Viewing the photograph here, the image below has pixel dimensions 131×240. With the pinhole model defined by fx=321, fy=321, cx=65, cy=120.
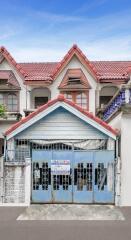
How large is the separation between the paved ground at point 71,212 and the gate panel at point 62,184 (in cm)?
46

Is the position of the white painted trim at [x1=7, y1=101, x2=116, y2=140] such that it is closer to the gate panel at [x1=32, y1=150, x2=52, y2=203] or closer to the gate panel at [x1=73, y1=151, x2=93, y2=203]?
the gate panel at [x1=32, y1=150, x2=52, y2=203]

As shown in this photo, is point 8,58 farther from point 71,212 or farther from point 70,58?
point 71,212

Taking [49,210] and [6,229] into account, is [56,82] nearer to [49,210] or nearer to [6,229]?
[49,210]

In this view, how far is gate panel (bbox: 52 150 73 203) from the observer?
13586 mm

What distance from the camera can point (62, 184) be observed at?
13.8 m

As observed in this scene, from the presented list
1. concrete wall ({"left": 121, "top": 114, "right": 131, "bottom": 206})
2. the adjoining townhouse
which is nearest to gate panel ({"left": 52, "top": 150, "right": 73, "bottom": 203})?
the adjoining townhouse

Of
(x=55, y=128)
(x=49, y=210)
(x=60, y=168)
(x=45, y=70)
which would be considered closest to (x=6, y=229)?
(x=49, y=210)

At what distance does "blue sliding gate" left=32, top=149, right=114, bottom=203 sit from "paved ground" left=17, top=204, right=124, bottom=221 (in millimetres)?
486

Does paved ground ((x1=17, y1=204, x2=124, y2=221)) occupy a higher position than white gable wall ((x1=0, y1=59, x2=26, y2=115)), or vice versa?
white gable wall ((x1=0, y1=59, x2=26, y2=115))

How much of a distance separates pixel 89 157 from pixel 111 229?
4.33 meters

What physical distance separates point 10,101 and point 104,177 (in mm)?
10915

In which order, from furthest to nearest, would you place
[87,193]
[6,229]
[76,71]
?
[76,71], [87,193], [6,229]

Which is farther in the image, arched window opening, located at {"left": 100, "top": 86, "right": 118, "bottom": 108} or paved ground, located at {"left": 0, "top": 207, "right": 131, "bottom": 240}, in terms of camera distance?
arched window opening, located at {"left": 100, "top": 86, "right": 118, "bottom": 108}

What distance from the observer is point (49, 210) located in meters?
12.3
